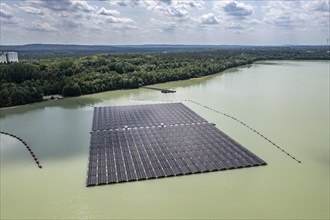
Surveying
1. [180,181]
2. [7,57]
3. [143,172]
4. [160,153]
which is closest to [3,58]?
[7,57]

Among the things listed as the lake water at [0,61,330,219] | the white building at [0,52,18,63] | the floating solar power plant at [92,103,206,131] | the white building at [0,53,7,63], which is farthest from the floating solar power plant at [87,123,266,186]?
the white building at [0,52,18,63]

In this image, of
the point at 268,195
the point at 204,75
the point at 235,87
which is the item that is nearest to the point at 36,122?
the point at 268,195

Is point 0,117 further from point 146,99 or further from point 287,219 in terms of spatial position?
point 287,219

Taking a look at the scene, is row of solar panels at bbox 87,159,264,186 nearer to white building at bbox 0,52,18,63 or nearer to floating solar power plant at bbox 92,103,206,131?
floating solar power plant at bbox 92,103,206,131

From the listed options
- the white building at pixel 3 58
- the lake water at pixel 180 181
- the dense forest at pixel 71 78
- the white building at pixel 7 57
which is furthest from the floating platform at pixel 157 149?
the white building at pixel 7 57

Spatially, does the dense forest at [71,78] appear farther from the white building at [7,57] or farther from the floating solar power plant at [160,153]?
the white building at [7,57]

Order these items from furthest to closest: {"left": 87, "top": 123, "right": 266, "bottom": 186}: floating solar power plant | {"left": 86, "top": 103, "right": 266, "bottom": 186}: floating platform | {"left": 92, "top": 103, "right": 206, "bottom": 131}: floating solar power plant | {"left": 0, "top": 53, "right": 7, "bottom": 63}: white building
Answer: {"left": 0, "top": 53, "right": 7, "bottom": 63}: white building, {"left": 92, "top": 103, "right": 206, "bottom": 131}: floating solar power plant, {"left": 86, "top": 103, "right": 266, "bottom": 186}: floating platform, {"left": 87, "top": 123, "right": 266, "bottom": 186}: floating solar power plant

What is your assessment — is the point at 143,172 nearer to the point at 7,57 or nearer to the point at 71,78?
the point at 71,78
